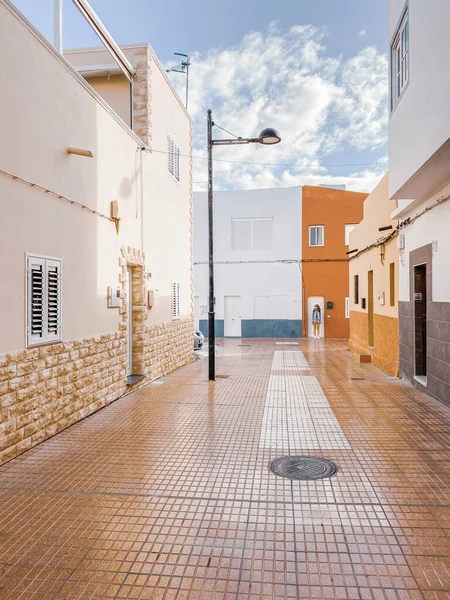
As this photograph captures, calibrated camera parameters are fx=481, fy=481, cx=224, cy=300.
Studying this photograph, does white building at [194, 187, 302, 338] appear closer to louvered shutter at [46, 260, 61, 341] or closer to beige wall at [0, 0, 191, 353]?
beige wall at [0, 0, 191, 353]

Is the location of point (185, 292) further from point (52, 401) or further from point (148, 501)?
point (148, 501)

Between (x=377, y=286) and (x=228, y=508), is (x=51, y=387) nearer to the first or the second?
(x=228, y=508)

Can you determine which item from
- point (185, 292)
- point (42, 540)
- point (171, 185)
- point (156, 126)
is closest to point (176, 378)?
point (185, 292)

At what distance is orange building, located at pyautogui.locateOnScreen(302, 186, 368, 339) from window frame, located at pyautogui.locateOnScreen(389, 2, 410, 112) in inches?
537

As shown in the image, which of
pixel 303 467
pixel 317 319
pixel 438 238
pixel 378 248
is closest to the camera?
pixel 303 467

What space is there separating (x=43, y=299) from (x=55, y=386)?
1128 millimetres

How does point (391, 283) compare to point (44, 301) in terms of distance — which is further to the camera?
point (391, 283)

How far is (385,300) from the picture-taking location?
11680mm

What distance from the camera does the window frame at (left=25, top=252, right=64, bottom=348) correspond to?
5.54 meters

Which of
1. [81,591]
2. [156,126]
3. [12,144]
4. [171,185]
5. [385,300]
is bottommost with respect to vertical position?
[81,591]

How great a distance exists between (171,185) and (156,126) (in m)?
1.69

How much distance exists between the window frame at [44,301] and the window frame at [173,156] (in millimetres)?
6098

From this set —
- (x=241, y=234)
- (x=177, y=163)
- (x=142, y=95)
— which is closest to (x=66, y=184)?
(x=142, y=95)

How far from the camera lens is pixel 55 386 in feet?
20.0
